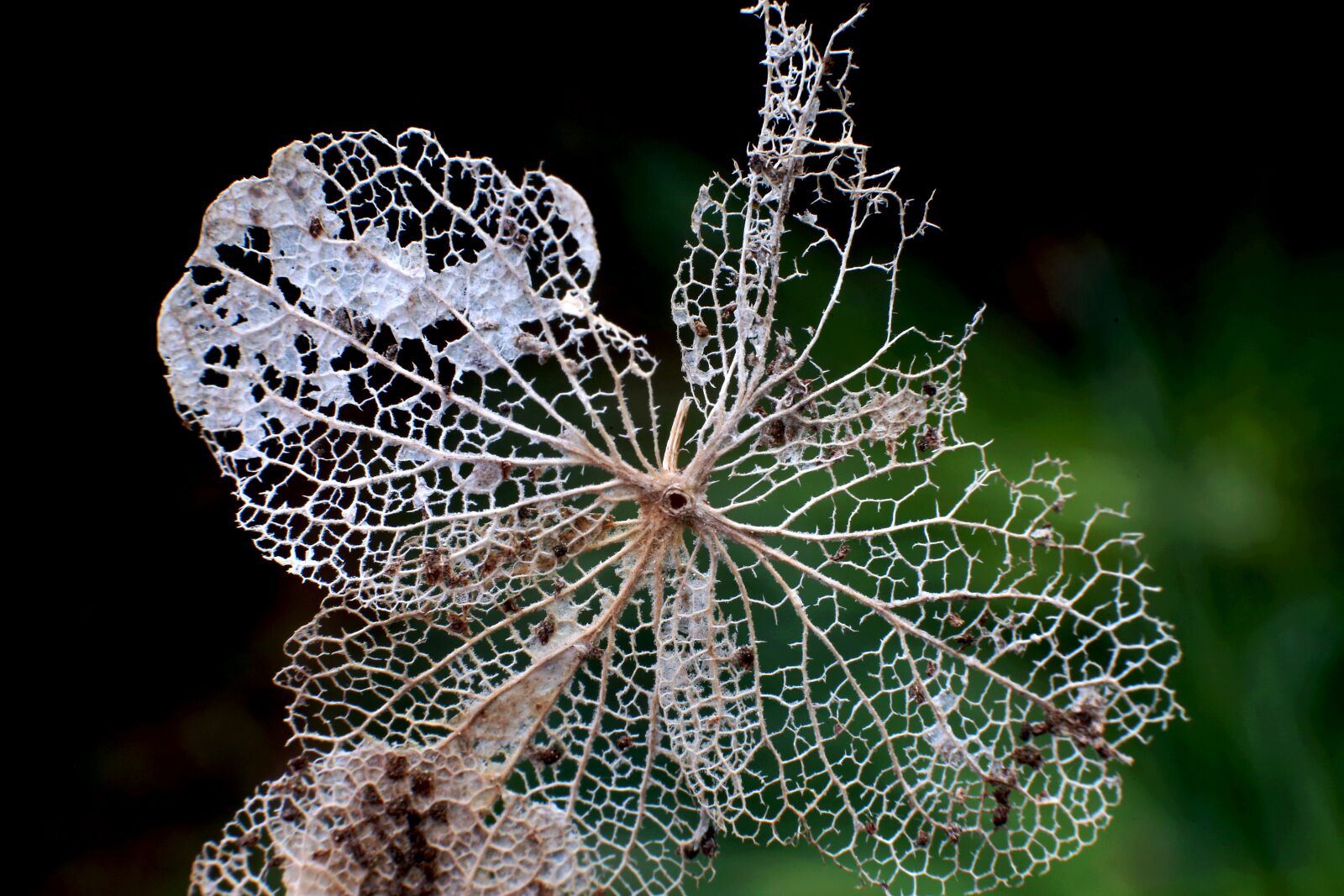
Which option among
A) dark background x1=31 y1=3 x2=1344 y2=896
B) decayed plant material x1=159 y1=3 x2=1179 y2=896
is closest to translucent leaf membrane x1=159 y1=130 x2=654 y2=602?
decayed plant material x1=159 y1=3 x2=1179 y2=896

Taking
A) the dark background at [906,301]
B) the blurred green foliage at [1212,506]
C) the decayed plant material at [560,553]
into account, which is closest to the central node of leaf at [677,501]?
the decayed plant material at [560,553]

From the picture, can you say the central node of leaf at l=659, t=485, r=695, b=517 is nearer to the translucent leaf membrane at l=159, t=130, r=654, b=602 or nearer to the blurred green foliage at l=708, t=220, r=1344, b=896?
the translucent leaf membrane at l=159, t=130, r=654, b=602

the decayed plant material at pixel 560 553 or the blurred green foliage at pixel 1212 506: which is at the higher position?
the blurred green foliage at pixel 1212 506

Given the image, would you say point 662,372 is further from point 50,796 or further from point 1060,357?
point 50,796

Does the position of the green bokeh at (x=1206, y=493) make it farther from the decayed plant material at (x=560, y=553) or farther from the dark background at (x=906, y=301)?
the decayed plant material at (x=560, y=553)

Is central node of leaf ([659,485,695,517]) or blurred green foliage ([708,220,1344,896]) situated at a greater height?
blurred green foliage ([708,220,1344,896])

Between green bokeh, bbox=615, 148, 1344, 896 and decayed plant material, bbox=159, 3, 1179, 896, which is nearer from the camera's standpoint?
decayed plant material, bbox=159, 3, 1179, 896
